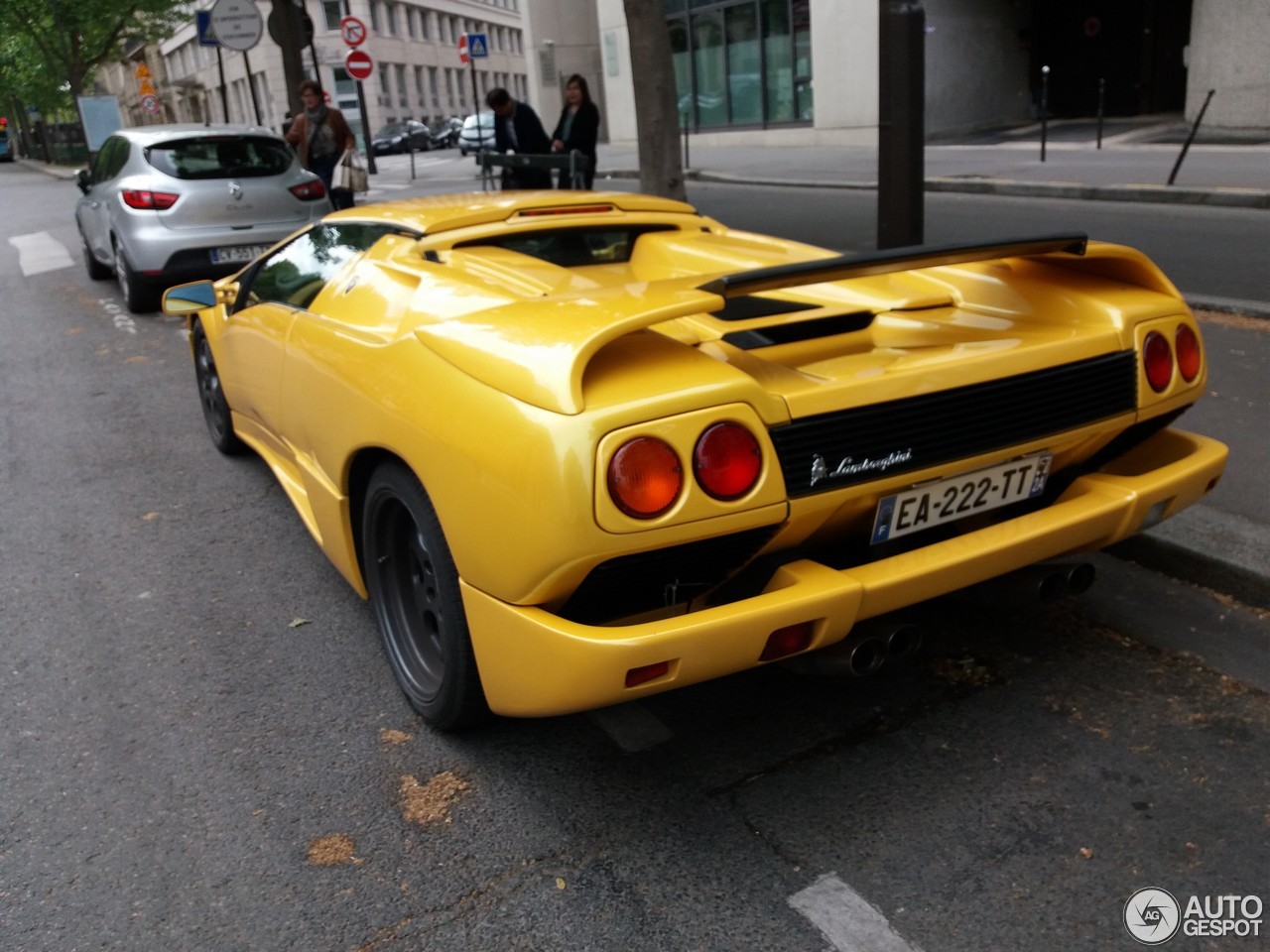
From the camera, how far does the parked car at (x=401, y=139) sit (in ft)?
147

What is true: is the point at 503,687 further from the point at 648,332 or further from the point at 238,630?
the point at 238,630

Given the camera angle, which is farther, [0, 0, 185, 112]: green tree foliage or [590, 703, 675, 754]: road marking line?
[0, 0, 185, 112]: green tree foliage

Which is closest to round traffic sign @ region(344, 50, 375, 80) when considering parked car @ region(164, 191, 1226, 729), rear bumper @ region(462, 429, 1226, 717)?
parked car @ region(164, 191, 1226, 729)

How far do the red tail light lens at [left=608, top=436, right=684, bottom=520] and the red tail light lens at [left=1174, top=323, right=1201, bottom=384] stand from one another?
1.58m

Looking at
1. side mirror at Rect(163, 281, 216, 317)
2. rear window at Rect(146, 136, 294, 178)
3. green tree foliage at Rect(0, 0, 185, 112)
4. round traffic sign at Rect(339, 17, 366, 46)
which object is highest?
green tree foliage at Rect(0, 0, 185, 112)

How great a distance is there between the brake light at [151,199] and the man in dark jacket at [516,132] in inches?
178

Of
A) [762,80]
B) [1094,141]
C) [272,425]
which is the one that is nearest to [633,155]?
[762,80]

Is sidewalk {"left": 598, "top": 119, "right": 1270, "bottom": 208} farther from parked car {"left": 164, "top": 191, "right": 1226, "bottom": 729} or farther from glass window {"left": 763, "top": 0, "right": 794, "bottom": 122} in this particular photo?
parked car {"left": 164, "top": 191, "right": 1226, "bottom": 729}

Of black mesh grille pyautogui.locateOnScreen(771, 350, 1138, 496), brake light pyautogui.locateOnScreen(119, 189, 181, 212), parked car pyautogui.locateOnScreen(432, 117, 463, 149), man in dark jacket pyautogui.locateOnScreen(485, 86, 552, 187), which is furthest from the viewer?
parked car pyautogui.locateOnScreen(432, 117, 463, 149)

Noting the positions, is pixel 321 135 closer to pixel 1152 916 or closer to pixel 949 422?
pixel 949 422

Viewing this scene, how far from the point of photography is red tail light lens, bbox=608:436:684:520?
218cm

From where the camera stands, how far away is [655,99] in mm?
10000

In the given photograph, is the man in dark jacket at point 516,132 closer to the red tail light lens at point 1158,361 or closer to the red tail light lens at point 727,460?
the red tail light lens at point 1158,361

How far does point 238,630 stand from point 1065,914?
2670 millimetres
